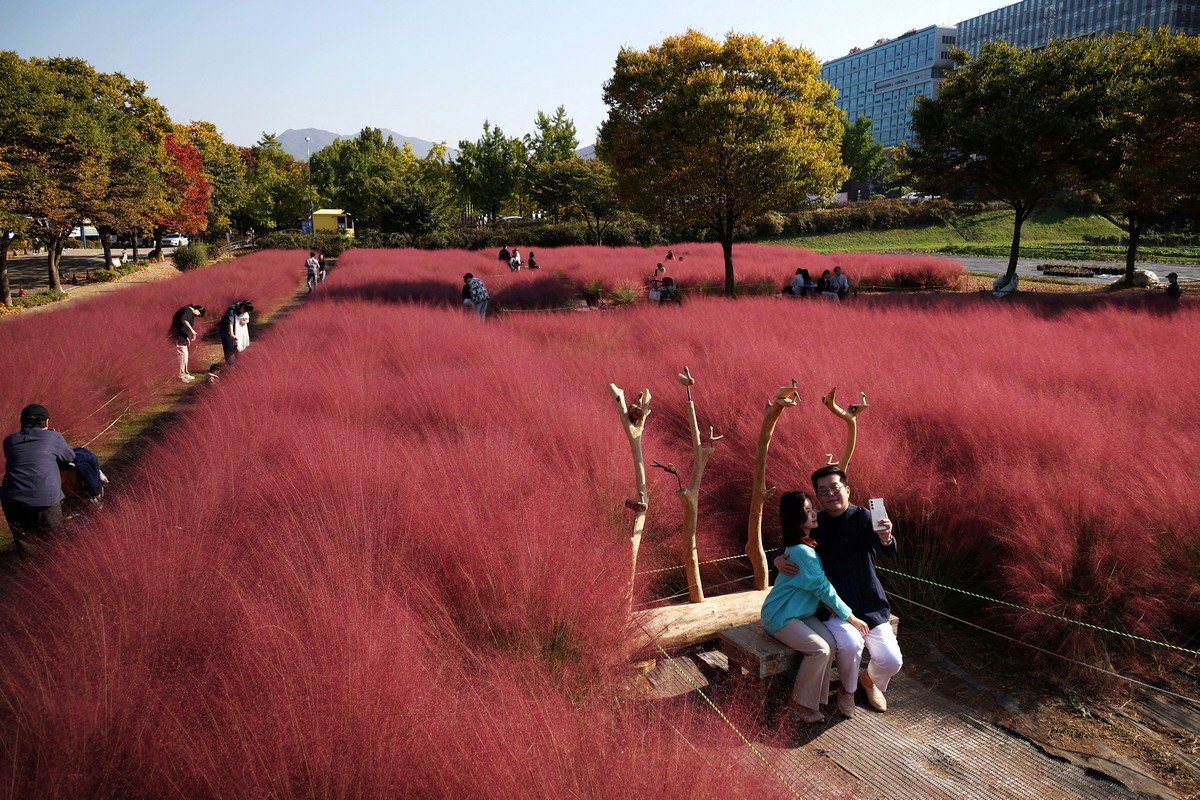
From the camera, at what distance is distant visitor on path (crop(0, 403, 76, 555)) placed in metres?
4.66

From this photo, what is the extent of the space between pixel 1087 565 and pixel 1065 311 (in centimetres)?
902

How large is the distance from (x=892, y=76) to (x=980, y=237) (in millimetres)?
92656

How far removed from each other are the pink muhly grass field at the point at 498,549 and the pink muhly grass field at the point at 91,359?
5.69 feet

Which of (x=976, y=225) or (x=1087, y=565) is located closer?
(x=1087, y=565)

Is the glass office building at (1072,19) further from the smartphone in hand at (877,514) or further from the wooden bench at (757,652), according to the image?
the wooden bench at (757,652)

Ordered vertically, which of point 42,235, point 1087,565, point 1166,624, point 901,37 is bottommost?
point 1166,624

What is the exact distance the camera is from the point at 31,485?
469 cm

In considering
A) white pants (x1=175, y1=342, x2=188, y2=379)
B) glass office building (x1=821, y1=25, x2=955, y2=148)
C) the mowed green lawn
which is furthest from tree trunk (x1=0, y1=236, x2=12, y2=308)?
glass office building (x1=821, y1=25, x2=955, y2=148)

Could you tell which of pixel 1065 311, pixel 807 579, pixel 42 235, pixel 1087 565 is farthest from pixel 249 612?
pixel 42 235

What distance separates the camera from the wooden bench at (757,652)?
3455mm

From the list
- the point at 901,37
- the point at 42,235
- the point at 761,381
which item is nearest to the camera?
the point at 761,381

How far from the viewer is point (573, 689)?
3037mm

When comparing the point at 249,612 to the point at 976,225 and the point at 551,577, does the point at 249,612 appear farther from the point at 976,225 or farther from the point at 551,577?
the point at 976,225

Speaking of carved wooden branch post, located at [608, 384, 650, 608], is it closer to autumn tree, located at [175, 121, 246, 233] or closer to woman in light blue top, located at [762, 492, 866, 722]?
woman in light blue top, located at [762, 492, 866, 722]
